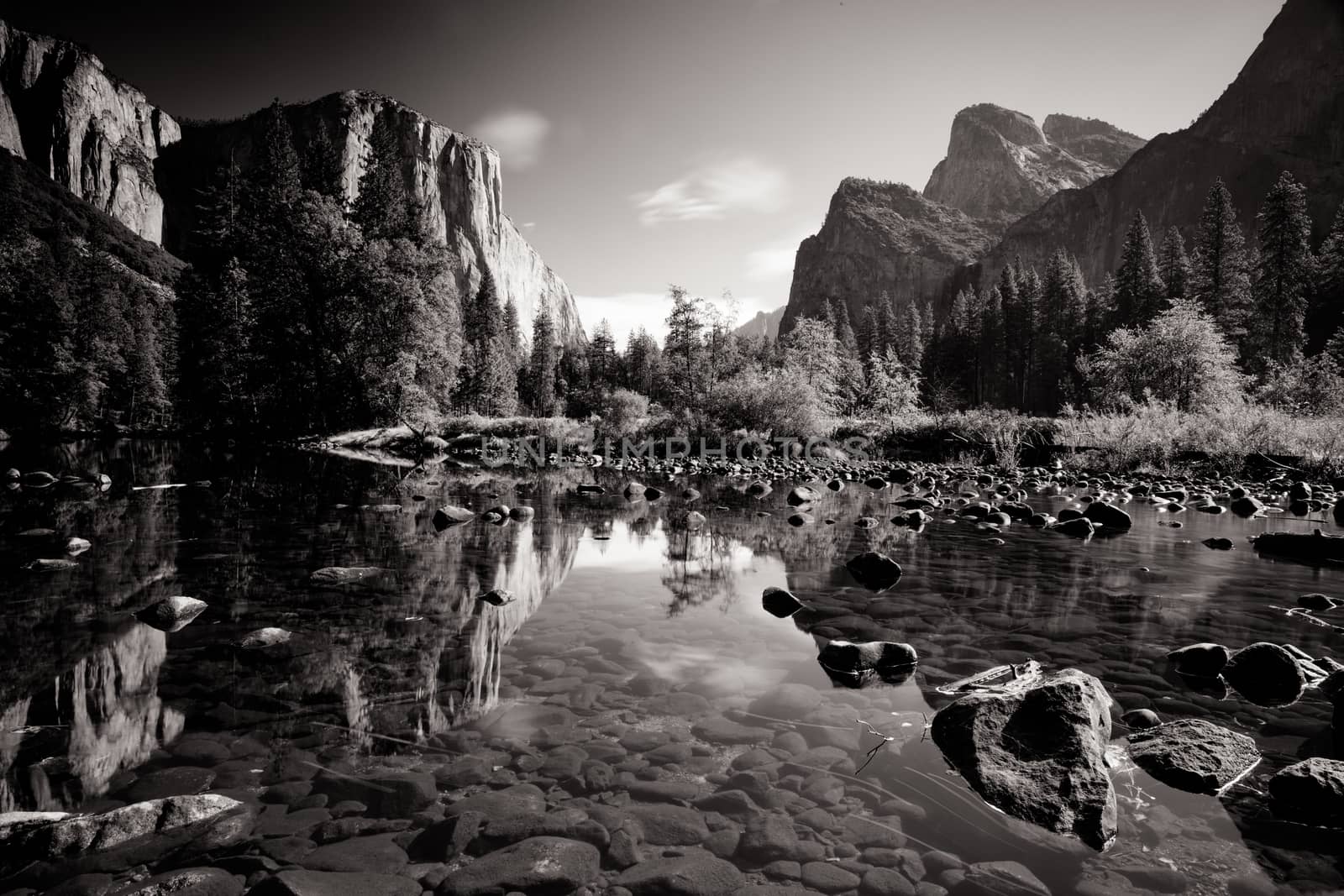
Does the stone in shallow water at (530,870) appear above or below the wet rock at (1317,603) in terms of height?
below

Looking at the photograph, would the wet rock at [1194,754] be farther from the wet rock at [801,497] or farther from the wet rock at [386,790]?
the wet rock at [801,497]

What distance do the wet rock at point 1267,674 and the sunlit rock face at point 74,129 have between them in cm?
19487

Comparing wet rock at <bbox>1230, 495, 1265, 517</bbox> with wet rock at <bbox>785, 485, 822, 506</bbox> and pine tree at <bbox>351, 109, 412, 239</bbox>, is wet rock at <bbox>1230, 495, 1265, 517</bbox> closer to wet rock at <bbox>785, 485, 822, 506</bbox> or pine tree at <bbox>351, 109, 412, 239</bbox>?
wet rock at <bbox>785, 485, 822, 506</bbox>

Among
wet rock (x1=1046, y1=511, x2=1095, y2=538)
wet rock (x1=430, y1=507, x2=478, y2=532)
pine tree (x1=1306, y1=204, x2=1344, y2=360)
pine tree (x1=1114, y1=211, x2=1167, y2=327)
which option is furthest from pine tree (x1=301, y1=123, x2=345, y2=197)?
pine tree (x1=1306, y1=204, x2=1344, y2=360)

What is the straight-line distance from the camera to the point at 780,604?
653 centimetres

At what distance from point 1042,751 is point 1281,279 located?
6677 cm

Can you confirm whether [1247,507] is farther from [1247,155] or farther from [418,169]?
[418,169]

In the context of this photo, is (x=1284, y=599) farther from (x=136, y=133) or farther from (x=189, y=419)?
(x=136, y=133)

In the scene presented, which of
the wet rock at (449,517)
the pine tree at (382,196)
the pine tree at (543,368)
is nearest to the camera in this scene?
the wet rock at (449,517)

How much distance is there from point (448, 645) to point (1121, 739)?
4.80 meters

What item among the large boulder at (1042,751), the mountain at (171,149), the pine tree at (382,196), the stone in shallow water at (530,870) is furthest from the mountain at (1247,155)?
the stone in shallow water at (530,870)

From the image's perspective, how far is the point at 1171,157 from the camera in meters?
144

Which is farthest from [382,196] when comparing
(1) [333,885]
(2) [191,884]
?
(1) [333,885]

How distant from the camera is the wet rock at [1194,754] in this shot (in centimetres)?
331
